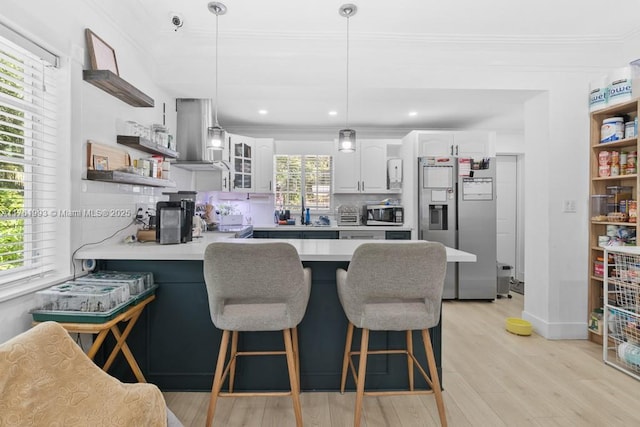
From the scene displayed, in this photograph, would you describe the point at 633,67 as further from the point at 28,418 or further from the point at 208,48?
the point at 28,418

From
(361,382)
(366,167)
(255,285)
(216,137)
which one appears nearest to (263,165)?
(366,167)

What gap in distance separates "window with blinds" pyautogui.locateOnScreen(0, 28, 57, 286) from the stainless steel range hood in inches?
68.2

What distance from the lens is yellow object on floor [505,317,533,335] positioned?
3070 mm

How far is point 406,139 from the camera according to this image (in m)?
4.68

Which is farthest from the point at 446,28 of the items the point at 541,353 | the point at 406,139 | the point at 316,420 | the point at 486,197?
the point at 316,420

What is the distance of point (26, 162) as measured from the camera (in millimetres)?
1730

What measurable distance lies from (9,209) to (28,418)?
1161mm

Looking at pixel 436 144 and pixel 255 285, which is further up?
pixel 436 144

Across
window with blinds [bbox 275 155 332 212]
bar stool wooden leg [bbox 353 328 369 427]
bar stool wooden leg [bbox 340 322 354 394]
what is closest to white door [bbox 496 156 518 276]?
window with blinds [bbox 275 155 332 212]

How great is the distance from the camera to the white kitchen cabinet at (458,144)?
440 centimetres

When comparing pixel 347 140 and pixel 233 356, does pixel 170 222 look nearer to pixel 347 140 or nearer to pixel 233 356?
pixel 233 356

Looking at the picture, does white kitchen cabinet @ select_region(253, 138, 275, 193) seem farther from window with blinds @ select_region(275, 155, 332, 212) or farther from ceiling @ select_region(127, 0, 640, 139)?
ceiling @ select_region(127, 0, 640, 139)

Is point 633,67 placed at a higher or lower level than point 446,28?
lower

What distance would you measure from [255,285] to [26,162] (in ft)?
4.36
